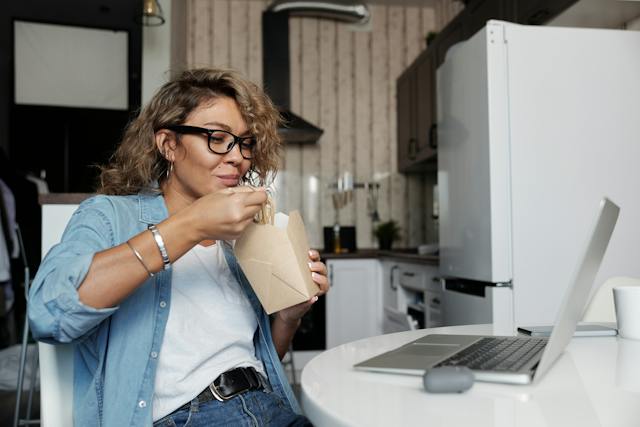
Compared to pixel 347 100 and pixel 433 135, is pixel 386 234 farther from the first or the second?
pixel 347 100

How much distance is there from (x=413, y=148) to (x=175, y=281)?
3216mm

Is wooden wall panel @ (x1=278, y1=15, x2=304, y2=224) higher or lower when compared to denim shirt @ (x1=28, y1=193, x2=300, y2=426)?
higher

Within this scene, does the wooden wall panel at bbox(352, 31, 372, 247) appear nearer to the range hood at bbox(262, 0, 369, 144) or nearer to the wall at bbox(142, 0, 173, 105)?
the range hood at bbox(262, 0, 369, 144)

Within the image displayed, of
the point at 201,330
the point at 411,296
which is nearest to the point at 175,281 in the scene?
the point at 201,330

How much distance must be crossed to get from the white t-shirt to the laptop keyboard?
48cm

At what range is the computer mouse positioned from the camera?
2.13 feet

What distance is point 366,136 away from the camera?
464 centimetres

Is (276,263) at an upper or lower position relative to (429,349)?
upper

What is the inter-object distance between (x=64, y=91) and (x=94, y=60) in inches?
13.3

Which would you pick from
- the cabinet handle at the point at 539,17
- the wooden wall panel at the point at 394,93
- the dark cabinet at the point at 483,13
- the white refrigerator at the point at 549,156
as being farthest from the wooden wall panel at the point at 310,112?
the white refrigerator at the point at 549,156

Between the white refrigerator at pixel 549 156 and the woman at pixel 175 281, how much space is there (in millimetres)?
1109

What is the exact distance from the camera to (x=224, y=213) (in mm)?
914

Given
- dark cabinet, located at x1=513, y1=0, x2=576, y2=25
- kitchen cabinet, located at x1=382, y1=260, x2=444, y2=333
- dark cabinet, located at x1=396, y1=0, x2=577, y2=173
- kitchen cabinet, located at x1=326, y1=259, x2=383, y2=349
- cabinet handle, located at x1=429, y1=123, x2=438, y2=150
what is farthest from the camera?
kitchen cabinet, located at x1=326, y1=259, x2=383, y2=349

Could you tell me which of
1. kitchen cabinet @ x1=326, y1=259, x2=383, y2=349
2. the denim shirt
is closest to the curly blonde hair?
the denim shirt
